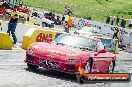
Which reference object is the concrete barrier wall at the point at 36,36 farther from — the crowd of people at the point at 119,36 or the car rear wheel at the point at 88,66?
the crowd of people at the point at 119,36

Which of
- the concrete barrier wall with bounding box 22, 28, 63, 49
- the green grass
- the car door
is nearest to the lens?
the concrete barrier wall with bounding box 22, 28, 63, 49

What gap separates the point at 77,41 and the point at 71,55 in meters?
1.50

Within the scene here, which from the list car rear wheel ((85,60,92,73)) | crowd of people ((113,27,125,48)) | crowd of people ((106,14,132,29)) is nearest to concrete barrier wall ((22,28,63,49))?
car rear wheel ((85,60,92,73))

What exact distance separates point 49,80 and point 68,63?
0.81 meters

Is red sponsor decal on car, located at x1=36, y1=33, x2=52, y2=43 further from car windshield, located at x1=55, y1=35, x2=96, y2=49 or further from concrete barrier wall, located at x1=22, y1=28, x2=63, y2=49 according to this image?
car windshield, located at x1=55, y1=35, x2=96, y2=49

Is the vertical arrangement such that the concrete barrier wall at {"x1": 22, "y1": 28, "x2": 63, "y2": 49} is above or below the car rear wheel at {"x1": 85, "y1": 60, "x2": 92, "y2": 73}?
below

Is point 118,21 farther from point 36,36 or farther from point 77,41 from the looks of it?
point 77,41

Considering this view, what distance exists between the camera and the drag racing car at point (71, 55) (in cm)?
1254

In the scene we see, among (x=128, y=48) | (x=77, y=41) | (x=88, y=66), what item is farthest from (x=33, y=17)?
(x=88, y=66)

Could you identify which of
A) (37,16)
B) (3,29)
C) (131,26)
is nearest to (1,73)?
(3,29)

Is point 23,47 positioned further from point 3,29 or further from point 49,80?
point 49,80

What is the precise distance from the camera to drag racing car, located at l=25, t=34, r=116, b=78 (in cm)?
1254

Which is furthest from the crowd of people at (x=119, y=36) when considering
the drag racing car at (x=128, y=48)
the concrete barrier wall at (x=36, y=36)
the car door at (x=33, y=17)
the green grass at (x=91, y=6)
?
the green grass at (x=91, y=6)

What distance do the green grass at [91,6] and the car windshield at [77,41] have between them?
45950 millimetres
